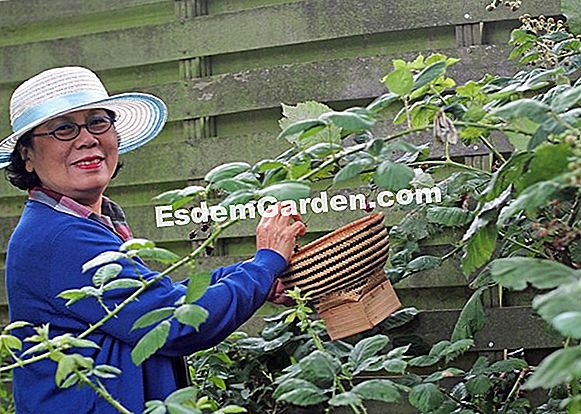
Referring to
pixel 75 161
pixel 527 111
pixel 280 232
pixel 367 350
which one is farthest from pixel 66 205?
pixel 527 111

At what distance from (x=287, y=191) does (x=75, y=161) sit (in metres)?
0.99

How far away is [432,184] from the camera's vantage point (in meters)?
2.18

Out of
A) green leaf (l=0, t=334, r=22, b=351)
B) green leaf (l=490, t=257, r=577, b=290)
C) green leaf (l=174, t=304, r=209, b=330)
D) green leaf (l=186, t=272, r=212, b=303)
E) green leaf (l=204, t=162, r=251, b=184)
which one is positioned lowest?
green leaf (l=0, t=334, r=22, b=351)

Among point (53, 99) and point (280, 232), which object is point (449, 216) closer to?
point (280, 232)

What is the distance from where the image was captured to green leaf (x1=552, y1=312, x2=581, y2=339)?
1.02m

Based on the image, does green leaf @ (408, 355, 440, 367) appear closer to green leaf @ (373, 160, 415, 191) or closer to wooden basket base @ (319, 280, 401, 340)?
wooden basket base @ (319, 280, 401, 340)

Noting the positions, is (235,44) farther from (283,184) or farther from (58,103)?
(283,184)

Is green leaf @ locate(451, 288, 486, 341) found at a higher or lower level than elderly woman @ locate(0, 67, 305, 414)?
lower

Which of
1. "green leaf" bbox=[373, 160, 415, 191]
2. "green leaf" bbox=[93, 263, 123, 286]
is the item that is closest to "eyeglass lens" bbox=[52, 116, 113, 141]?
"green leaf" bbox=[93, 263, 123, 286]

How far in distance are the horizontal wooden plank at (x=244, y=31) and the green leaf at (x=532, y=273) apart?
150cm

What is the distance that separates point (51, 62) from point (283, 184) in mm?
2017

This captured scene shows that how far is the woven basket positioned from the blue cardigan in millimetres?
67

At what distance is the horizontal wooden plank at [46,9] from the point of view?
3.20 m

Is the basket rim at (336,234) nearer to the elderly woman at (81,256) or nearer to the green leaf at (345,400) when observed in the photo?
the elderly woman at (81,256)
